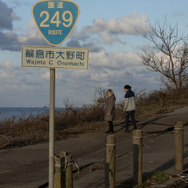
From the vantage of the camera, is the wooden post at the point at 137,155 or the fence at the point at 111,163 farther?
the wooden post at the point at 137,155

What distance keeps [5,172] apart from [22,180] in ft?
2.95

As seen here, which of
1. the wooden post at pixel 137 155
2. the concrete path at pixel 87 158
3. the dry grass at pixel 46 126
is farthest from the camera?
the dry grass at pixel 46 126

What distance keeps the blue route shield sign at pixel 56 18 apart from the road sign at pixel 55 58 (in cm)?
13

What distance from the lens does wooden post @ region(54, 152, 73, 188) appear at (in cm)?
493

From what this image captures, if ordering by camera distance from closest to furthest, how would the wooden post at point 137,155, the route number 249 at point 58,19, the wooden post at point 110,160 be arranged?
the route number 249 at point 58,19
the wooden post at point 110,160
the wooden post at point 137,155

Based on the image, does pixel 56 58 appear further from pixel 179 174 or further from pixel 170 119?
pixel 170 119

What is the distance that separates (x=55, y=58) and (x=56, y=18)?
0.52m

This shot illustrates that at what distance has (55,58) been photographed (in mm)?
4930

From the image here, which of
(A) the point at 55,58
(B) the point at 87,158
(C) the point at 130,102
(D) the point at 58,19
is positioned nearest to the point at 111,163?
(A) the point at 55,58

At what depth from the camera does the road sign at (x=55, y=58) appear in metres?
4.92

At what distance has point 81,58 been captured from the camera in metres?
4.94

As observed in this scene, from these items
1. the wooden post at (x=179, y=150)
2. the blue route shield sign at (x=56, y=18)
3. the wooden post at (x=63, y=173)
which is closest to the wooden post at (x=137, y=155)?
the wooden post at (x=179, y=150)

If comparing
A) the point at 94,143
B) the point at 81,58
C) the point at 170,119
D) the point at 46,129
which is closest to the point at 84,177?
the point at 81,58

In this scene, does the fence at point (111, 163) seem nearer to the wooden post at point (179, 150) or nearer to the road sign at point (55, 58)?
the wooden post at point (179, 150)
